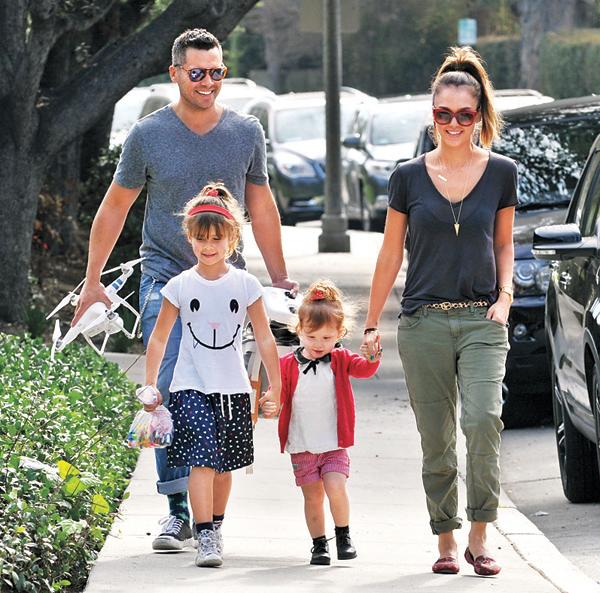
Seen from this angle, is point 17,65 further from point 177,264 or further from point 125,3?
point 177,264

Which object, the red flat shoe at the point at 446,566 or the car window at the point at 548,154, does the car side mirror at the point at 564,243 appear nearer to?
the red flat shoe at the point at 446,566

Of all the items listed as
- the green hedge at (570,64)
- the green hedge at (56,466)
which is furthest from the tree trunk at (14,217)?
the green hedge at (570,64)

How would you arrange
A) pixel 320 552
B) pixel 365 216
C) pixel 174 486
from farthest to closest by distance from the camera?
pixel 365 216
pixel 174 486
pixel 320 552

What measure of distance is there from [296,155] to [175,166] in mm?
18382

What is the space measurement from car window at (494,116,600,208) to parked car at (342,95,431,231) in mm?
9984

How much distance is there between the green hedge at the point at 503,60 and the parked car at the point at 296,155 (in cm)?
2079

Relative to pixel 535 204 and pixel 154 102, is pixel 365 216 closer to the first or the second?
pixel 154 102

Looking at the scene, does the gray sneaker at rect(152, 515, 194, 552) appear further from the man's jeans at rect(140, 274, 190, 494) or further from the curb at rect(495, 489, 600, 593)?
the curb at rect(495, 489, 600, 593)

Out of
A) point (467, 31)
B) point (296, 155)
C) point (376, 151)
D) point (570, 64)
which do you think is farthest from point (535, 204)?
point (467, 31)

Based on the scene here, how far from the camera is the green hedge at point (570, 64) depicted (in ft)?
130

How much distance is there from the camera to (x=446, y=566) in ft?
20.2

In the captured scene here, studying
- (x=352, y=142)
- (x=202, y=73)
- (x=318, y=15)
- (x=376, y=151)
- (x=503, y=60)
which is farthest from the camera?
(x=503, y=60)

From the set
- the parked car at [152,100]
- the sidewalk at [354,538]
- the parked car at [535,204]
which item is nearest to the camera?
the sidewalk at [354,538]

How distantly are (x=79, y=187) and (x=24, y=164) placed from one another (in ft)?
12.8
